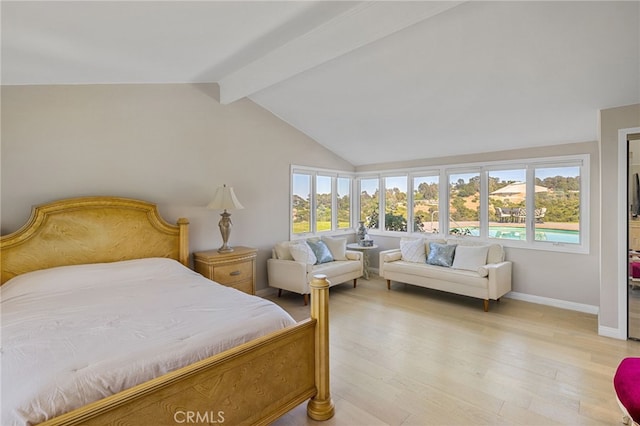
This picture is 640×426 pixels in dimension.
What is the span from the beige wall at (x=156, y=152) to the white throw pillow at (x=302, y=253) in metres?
0.41

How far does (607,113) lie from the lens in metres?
3.06

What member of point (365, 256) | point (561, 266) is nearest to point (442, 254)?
point (561, 266)

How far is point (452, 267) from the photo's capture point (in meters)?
4.37

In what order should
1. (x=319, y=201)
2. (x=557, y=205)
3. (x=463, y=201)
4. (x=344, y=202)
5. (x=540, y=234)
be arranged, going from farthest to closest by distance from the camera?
(x=344, y=202), (x=319, y=201), (x=463, y=201), (x=540, y=234), (x=557, y=205)

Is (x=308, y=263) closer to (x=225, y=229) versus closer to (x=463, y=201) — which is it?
(x=225, y=229)

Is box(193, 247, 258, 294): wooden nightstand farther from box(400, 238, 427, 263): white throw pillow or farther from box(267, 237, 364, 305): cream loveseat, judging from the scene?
box(400, 238, 427, 263): white throw pillow

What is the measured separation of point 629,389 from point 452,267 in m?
2.79

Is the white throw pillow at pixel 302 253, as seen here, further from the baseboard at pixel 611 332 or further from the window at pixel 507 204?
the baseboard at pixel 611 332

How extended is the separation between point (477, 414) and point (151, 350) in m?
1.96

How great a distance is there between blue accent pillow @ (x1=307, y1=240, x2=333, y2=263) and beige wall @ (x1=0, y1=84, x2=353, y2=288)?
452 mm

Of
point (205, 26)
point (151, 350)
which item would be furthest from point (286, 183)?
point (151, 350)

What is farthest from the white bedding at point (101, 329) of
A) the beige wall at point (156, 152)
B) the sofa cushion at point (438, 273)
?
the sofa cushion at point (438, 273)

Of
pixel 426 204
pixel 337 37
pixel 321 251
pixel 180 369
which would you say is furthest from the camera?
pixel 426 204

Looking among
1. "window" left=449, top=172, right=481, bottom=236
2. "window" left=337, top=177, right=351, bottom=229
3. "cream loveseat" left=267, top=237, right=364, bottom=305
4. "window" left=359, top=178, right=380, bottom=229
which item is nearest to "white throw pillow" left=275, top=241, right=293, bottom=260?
"cream loveseat" left=267, top=237, right=364, bottom=305
